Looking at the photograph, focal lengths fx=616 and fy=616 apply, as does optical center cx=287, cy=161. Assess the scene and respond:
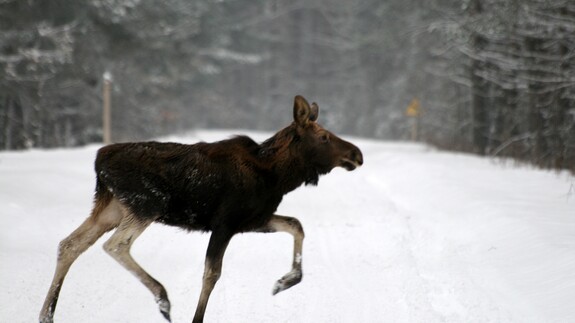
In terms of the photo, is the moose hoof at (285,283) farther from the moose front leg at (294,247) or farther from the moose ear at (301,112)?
the moose ear at (301,112)

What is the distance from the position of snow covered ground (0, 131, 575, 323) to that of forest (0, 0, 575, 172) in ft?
14.8

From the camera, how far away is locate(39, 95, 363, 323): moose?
5.45 m

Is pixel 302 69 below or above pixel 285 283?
below

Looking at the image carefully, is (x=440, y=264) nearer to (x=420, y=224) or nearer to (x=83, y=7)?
(x=420, y=224)

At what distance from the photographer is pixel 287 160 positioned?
5.95 metres

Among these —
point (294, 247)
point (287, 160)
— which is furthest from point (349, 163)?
point (294, 247)

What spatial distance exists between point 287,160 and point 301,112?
1.58 ft

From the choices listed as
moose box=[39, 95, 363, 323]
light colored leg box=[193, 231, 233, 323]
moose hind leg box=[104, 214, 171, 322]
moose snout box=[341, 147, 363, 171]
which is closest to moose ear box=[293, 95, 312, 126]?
moose box=[39, 95, 363, 323]

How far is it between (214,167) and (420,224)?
15.7ft

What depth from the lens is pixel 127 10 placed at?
26453mm

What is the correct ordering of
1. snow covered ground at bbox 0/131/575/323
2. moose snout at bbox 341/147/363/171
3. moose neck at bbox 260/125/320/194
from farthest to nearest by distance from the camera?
moose snout at bbox 341/147/363/171
moose neck at bbox 260/125/320/194
snow covered ground at bbox 0/131/575/323

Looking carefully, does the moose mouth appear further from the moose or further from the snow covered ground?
the snow covered ground

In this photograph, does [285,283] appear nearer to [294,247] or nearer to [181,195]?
[294,247]

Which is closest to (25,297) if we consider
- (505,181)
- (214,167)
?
(214,167)
